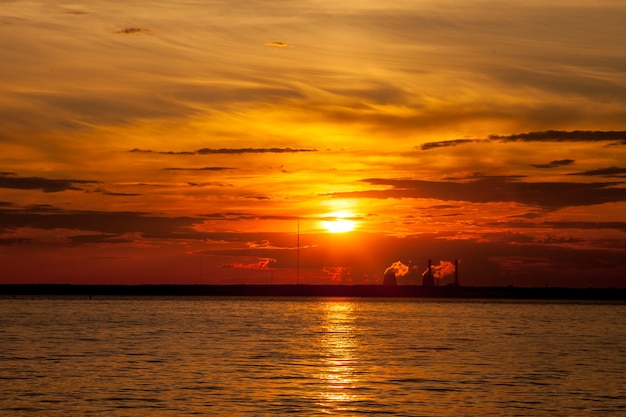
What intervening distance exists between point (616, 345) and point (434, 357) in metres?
31.6

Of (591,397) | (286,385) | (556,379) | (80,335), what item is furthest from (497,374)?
(80,335)

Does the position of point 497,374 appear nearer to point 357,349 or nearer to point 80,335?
point 357,349

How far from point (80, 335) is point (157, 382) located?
56.6 m

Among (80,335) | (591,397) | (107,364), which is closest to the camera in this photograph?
(591,397)

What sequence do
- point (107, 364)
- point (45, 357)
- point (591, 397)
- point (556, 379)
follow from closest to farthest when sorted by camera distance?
point (591, 397), point (556, 379), point (107, 364), point (45, 357)

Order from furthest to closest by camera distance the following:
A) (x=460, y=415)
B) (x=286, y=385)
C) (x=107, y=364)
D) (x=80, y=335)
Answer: (x=80, y=335) → (x=107, y=364) → (x=286, y=385) → (x=460, y=415)

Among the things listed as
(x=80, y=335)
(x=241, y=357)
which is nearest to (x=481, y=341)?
(x=241, y=357)

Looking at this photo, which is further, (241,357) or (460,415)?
(241,357)

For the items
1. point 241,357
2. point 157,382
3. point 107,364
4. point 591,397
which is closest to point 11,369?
point 107,364

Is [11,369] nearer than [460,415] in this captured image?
No

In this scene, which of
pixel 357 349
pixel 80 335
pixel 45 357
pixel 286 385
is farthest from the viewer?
pixel 80 335

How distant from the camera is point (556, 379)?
65.4 meters

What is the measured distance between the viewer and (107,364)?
241ft

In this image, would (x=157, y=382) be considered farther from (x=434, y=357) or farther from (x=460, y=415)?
(x=434, y=357)
